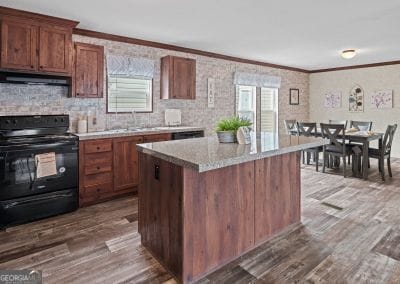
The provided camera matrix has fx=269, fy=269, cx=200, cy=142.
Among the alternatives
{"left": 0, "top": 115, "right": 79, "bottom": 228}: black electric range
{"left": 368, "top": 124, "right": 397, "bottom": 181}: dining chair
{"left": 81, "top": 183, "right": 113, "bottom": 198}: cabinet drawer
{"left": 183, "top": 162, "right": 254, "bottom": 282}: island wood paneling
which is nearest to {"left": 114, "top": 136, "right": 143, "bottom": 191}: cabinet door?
{"left": 81, "top": 183, "right": 113, "bottom": 198}: cabinet drawer

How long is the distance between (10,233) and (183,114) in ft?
10.9

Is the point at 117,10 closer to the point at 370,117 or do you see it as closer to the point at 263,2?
the point at 263,2

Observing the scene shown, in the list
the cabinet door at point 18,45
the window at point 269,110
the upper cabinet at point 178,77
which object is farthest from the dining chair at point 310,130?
the cabinet door at point 18,45

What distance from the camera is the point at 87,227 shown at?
296 cm

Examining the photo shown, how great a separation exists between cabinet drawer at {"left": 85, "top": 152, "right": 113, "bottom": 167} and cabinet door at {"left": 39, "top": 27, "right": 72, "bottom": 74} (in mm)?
1135

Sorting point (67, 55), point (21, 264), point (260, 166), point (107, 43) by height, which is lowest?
point (21, 264)

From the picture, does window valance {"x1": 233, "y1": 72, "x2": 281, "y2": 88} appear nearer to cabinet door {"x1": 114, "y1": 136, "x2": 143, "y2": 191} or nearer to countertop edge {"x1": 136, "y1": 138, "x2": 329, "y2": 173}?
cabinet door {"x1": 114, "y1": 136, "x2": 143, "y2": 191}

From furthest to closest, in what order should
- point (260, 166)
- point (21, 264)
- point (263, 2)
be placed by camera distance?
point (263, 2)
point (260, 166)
point (21, 264)

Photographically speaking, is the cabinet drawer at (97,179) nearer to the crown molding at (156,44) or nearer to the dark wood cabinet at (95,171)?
the dark wood cabinet at (95,171)

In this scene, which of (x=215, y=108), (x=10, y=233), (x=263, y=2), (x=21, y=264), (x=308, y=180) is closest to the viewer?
(x=21, y=264)

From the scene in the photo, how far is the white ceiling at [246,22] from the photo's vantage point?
3.10 m

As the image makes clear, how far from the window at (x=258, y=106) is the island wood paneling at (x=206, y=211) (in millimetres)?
3869

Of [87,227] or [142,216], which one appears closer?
[142,216]

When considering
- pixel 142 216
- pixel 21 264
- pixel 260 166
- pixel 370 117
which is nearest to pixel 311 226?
pixel 260 166
